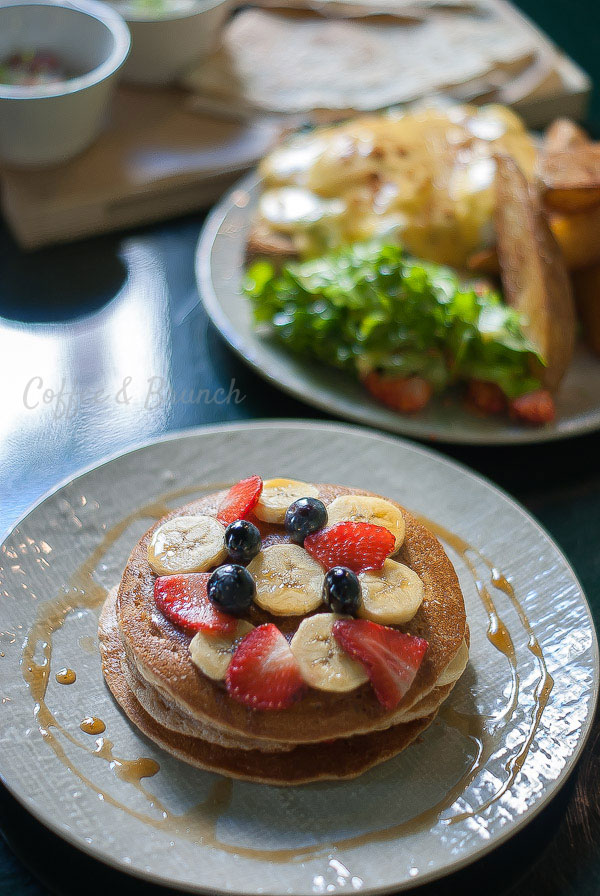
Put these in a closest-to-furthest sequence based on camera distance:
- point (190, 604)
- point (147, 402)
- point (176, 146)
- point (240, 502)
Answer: point (190, 604)
point (240, 502)
point (147, 402)
point (176, 146)

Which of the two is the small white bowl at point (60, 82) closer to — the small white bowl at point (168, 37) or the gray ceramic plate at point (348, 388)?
the small white bowl at point (168, 37)

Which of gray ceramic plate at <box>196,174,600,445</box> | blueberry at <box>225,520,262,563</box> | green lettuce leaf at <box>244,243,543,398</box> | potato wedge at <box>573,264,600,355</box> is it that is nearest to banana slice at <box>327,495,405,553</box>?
blueberry at <box>225,520,262,563</box>

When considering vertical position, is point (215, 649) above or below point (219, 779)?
above

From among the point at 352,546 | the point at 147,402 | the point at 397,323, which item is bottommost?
the point at 147,402

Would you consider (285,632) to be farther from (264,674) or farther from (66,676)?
(66,676)

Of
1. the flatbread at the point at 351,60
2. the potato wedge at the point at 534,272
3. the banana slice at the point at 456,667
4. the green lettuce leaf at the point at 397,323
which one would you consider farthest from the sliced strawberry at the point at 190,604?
the flatbread at the point at 351,60

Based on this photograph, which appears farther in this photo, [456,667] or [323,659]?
[456,667]

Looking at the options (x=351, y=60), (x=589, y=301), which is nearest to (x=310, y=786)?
(x=589, y=301)
